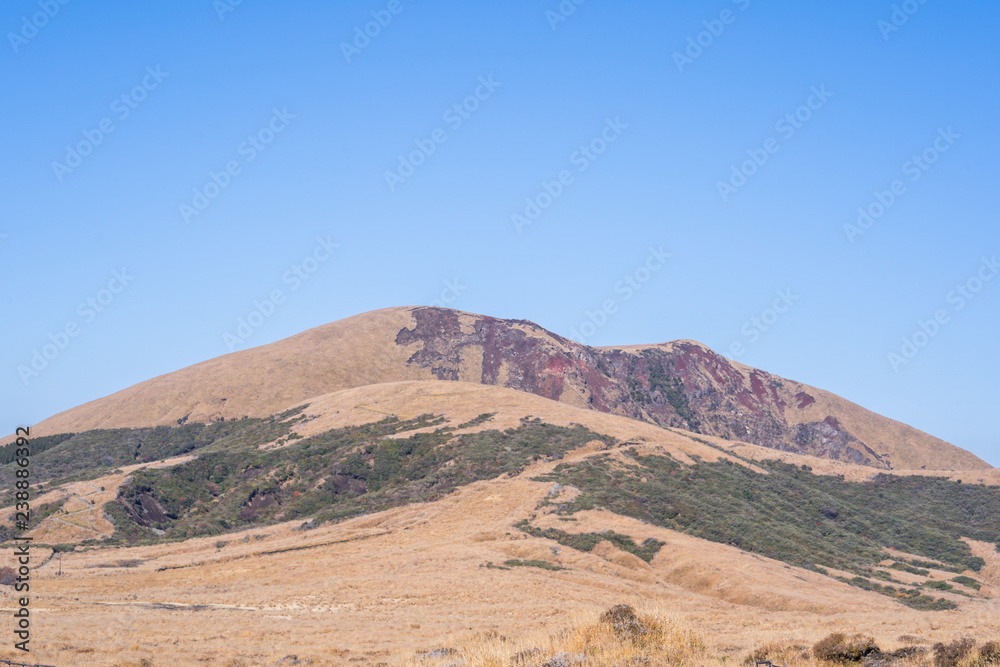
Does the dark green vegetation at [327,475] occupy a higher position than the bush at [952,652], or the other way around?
the dark green vegetation at [327,475]

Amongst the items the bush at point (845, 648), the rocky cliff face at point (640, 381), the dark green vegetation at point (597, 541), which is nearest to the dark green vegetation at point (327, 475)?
the dark green vegetation at point (597, 541)

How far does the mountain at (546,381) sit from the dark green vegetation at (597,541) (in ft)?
184

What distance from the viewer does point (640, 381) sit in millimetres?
115438

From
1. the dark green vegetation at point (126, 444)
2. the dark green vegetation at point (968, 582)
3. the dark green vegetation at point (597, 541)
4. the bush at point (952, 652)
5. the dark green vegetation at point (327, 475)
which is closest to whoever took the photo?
the bush at point (952, 652)

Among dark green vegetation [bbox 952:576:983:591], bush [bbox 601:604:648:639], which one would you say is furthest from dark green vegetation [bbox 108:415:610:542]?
bush [bbox 601:604:648:639]

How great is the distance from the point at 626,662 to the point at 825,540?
4477 cm

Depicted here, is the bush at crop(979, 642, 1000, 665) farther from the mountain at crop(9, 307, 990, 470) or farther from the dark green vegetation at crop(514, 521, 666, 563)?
the mountain at crop(9, 307, 990, 470)

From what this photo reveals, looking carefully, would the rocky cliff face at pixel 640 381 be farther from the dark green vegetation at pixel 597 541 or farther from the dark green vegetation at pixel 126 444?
the dark green vegetation at pixel 597 541

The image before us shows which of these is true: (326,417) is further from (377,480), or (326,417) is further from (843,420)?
(843,420)

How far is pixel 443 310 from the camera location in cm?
12300

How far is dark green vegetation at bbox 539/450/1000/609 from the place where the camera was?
1821 inches

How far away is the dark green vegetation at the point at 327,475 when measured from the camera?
178ft

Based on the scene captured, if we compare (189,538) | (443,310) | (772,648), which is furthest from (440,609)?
(443,310)

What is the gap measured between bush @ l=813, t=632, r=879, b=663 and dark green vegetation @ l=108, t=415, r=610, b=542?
39.9 meters
